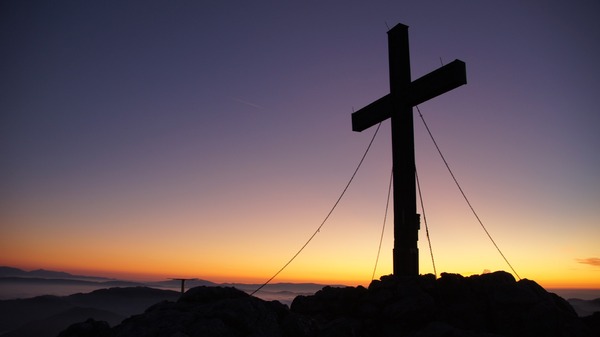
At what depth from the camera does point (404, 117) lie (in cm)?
931

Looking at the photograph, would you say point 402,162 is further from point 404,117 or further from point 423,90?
point 423,90

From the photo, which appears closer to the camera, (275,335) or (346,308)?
(275,335)

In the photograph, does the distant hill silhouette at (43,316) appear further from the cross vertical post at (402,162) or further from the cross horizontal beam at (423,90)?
the cross vertical post at (402,162)

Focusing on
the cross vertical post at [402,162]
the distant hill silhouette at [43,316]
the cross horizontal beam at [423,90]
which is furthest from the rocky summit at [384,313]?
the distant hill silhouette at [43,316]

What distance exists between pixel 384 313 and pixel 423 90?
4.94 m

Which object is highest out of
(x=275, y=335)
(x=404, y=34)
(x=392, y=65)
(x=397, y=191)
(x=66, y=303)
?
(x=404, y=34)

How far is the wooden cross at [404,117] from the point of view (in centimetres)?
849

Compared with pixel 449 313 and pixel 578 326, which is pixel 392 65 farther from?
pixel 578 326

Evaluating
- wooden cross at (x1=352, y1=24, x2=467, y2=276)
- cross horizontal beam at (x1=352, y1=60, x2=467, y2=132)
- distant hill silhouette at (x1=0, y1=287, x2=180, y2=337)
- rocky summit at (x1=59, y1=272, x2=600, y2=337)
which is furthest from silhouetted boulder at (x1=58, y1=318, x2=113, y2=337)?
distant hill silhouette at (x1=0, y1=287, x2=180, y2=337)

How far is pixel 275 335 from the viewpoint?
5.43 metres

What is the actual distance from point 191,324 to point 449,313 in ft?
13.8

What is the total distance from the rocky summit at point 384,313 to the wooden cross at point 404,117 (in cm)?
93

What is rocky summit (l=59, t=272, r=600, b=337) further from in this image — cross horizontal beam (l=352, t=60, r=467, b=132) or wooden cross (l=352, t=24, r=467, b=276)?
cross horizontal beam (l=352, t=60, r=467, b=132)

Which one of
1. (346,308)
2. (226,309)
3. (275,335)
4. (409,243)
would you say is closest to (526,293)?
(409,243)
